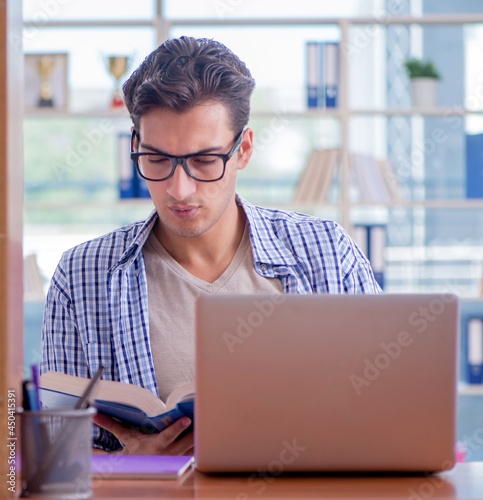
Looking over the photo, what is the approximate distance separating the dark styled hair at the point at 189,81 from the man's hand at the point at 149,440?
2.20 ft

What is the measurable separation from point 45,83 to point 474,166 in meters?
1.76

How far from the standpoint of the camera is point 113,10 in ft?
13.0

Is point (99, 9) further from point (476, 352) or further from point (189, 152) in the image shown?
point (189, 152)

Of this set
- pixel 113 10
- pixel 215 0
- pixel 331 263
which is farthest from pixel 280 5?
pixel 331 263

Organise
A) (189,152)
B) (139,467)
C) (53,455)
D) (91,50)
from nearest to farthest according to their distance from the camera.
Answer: (53,455)
(139,467)
(189,152)
(91,50)

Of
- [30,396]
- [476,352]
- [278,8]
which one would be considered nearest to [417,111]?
[278,8]

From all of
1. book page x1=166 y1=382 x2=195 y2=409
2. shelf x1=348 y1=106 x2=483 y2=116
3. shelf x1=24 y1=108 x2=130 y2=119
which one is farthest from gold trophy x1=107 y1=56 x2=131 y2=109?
book page x1=166 y1=382 x2=195 y2=409

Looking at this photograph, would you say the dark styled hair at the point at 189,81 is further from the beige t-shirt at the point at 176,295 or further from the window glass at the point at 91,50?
the window glass at the point at 91,50

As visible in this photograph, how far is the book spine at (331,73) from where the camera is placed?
11.6 ft

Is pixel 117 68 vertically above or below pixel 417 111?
above

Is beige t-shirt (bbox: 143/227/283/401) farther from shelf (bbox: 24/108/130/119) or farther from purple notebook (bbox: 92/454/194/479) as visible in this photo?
shelf (bbox: 24/108/130/119)

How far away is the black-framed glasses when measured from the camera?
1785mm

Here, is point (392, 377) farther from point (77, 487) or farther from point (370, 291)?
point (370, 291)

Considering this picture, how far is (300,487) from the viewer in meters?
1.15
